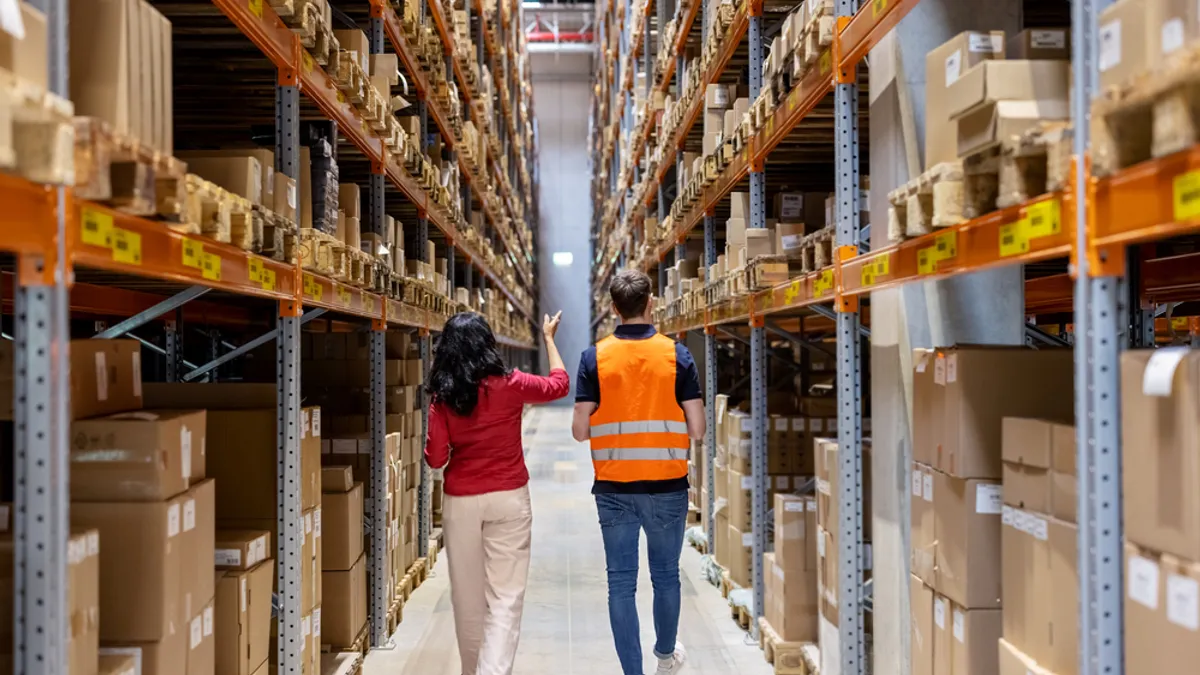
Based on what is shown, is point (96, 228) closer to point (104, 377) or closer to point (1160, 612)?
point (104, 377)

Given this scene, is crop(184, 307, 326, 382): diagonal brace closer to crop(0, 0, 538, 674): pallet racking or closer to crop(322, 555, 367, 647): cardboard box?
crop(0, 0, 538, 674): pallet racking

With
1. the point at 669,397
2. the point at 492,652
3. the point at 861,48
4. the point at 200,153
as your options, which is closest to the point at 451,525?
the point at 492,652

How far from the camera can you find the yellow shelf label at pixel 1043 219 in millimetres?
2137

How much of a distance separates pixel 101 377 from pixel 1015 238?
2.65 m

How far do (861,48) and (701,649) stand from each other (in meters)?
3.61

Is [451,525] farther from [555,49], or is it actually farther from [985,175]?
[555,49]

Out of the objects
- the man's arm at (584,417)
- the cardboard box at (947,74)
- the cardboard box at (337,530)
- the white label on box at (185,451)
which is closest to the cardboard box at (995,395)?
the cardboard box at (947,74)

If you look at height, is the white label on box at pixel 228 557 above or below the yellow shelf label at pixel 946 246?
below

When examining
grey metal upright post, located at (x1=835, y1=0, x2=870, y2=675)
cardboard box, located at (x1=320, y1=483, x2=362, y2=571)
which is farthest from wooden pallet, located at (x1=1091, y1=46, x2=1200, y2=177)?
cardboard box, located at (x1=320, y1=483, x2=362, y2=571)

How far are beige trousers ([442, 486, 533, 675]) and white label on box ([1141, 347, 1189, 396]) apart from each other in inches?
112

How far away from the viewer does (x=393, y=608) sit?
6.12 meters

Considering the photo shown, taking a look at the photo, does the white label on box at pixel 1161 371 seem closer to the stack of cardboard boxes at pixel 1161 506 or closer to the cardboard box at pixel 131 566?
the stack of cardboard boxes at pixel 1161 506

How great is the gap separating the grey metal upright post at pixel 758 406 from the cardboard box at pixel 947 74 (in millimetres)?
2755

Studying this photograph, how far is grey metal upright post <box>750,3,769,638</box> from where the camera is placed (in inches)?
225
